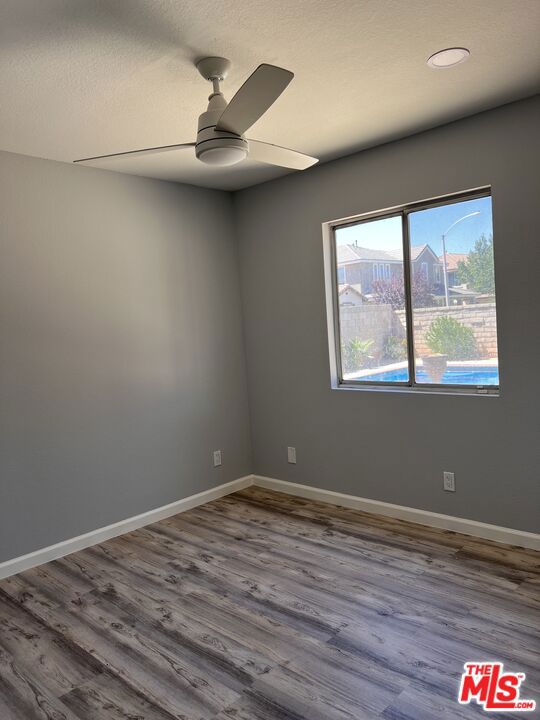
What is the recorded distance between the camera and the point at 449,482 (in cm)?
331

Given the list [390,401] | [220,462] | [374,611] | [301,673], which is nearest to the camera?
[301,673]

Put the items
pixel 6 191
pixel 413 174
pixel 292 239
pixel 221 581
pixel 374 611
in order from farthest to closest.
→ 1. pixel 292 239
2. pixel 413 174
3. pixel 6 191
4. pixel 221 581
5. pixel 374 611

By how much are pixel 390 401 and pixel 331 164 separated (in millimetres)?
1679

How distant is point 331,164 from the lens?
3.73 metres

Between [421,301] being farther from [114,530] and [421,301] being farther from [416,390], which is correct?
[114,530]

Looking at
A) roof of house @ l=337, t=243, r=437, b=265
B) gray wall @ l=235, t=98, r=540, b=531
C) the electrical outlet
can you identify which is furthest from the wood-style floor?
roof of house @ l=337, t=243, r=437, b=265

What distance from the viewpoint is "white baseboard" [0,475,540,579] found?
309 centimetres

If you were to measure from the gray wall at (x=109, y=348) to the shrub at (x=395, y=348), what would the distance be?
1.31 metres

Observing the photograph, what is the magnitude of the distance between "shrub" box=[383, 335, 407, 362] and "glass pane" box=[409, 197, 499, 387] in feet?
0.32

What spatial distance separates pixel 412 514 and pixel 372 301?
1.45 meters

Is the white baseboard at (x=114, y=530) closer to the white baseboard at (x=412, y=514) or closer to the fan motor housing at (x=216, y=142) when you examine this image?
the white baseboard at (x=412, y=514)

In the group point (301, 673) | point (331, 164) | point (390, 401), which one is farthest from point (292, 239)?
point (301, 673)

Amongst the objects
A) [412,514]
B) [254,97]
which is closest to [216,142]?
[254,97]

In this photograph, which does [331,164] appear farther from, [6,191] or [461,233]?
[6,191]
